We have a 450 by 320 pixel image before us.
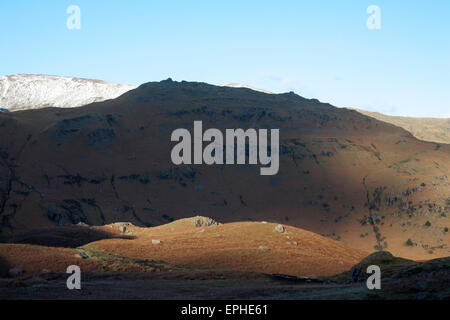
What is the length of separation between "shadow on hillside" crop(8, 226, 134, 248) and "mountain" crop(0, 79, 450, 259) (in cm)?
2263

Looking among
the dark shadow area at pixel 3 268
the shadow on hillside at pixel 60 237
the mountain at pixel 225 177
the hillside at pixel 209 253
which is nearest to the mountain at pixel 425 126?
the mountain at pixel 225 177

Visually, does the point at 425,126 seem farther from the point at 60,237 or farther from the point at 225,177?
the point at 60,237

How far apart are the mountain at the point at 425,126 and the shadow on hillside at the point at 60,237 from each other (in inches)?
4851

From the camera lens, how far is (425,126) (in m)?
157

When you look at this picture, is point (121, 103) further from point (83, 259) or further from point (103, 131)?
point (83, 259)

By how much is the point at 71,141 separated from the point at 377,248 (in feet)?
179

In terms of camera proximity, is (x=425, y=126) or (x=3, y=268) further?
(x=425, y=126)

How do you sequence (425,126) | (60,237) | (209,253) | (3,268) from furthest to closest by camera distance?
(425,126) → (60,237) → (209,253) → (3,268)

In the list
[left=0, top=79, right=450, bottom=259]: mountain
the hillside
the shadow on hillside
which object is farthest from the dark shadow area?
[left=0, top=79, right=450, bottom=259]: mountain

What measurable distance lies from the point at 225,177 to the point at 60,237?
171 ft

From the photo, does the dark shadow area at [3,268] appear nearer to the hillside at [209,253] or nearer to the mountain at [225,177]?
the hillside at [209,253]

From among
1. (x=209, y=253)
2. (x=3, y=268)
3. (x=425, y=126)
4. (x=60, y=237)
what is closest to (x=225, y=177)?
(x=60, y=237)

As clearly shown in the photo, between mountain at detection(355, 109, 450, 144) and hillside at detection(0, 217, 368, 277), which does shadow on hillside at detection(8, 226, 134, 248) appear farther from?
mountain at detection(355, 109, 450, 144)
